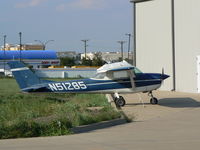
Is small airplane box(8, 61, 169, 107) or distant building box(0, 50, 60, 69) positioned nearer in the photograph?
small airplane box(8, 61, 169, 107)

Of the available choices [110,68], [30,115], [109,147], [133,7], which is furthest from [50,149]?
[133,7]

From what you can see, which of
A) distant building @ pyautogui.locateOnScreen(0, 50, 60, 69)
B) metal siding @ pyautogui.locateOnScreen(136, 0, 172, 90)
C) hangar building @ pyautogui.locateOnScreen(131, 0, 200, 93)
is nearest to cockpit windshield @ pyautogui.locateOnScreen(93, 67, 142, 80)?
hangar building @ pyautogui.locateOnScreen(131, 0, 200, 93)

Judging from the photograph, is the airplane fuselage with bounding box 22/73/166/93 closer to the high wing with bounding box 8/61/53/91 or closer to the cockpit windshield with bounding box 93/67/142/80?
the cockpit windshield with bounding box 93/67/142/80

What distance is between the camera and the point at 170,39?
32500mm

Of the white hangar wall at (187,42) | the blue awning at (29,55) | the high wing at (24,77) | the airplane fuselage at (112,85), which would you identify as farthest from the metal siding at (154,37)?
the blue awning at (29,55)

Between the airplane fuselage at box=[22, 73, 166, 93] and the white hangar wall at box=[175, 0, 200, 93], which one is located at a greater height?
the white hangar wall at box=[175, 0, 200, 93]

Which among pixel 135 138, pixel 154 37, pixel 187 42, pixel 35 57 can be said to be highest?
pixel 35 57

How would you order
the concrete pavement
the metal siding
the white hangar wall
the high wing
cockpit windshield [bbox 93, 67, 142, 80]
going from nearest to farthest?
the concrete pavement, cockpit windshield [bbox 93, 67, 142, 80], the high wing, the white hangar wall, the metal siding

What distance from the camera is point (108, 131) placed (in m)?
12.7

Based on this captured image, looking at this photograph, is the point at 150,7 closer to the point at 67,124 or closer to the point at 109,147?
the point at 67,124

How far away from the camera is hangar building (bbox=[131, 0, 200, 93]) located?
98.8 ft

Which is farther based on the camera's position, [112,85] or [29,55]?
[29,55]

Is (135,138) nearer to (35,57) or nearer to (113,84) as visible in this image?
(113,84)

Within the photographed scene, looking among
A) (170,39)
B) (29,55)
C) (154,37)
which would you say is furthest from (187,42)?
(29,55)
